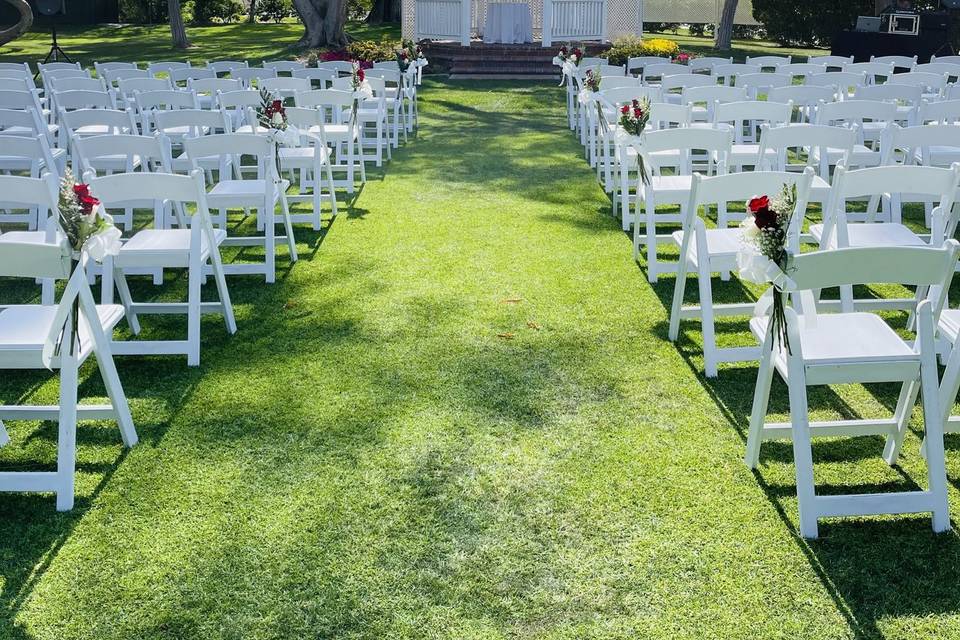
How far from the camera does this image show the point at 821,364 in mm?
3373

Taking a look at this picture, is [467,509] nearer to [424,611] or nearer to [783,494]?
[424,611]

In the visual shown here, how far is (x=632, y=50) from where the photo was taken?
1914cm

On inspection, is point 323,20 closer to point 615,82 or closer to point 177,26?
point 177,26

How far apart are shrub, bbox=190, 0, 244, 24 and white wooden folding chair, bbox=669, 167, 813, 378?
1306 inches

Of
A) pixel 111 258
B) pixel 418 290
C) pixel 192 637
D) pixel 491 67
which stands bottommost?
pixel 192 637

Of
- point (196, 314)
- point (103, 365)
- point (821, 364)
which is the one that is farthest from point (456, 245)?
point (821, 364)

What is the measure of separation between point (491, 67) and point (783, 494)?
1672 centimetres

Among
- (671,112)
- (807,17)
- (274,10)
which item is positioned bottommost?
(671,112)

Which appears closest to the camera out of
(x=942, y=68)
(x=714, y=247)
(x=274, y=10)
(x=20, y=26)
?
(x=714, y=247)

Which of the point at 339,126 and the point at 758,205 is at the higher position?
the point at 339,126

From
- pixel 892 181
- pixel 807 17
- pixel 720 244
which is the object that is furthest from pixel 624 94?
pixel 807 17

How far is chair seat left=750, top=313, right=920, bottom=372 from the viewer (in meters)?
3.40

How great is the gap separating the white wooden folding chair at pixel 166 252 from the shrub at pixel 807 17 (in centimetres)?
2606

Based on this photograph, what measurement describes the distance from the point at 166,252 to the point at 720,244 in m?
3.18
